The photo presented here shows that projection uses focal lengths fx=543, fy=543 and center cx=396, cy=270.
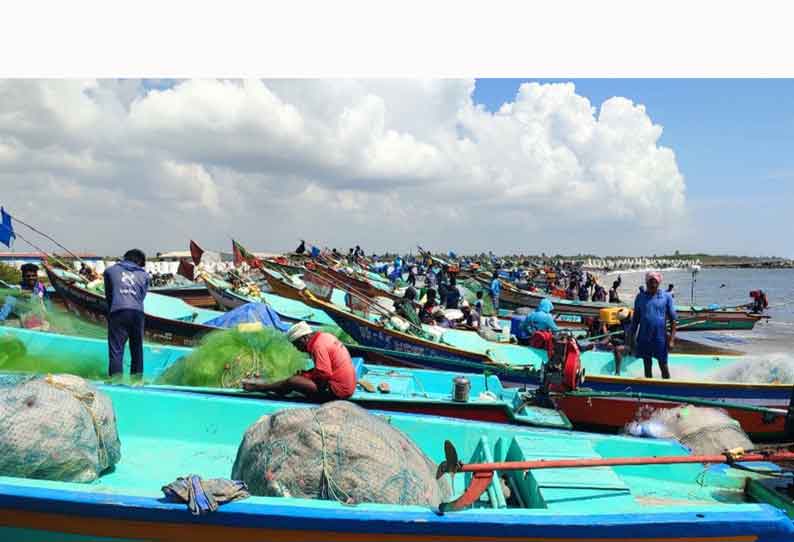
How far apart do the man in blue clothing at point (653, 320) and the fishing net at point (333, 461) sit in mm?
5087

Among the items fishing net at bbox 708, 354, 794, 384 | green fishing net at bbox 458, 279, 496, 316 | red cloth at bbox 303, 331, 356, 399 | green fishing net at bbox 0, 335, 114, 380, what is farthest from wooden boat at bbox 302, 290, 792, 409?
green fishing net at bbox 458, 279, 496, 316

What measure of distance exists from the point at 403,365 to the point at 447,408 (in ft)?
11.7

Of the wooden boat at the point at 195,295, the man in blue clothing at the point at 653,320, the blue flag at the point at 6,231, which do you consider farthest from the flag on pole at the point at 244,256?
the man in blue clothing at the point at 653,320

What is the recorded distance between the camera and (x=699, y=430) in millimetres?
5133

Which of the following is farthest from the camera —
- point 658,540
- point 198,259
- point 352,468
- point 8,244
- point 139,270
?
point 198,259

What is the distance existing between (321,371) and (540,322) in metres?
5.44

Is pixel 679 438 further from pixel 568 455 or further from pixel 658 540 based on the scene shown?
pixel 658 540

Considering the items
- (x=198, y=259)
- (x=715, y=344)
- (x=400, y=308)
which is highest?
(x=198, y=259)

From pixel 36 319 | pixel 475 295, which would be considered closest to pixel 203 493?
pixel 36 319

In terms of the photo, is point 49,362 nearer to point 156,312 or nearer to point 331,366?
point 331,366

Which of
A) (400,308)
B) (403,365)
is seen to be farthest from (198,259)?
(403,365)

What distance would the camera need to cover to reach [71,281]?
571 inches

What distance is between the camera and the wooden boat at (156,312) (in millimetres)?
10727

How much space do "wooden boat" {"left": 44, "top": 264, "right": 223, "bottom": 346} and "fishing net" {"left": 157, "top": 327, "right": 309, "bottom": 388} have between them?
377 centimetres
